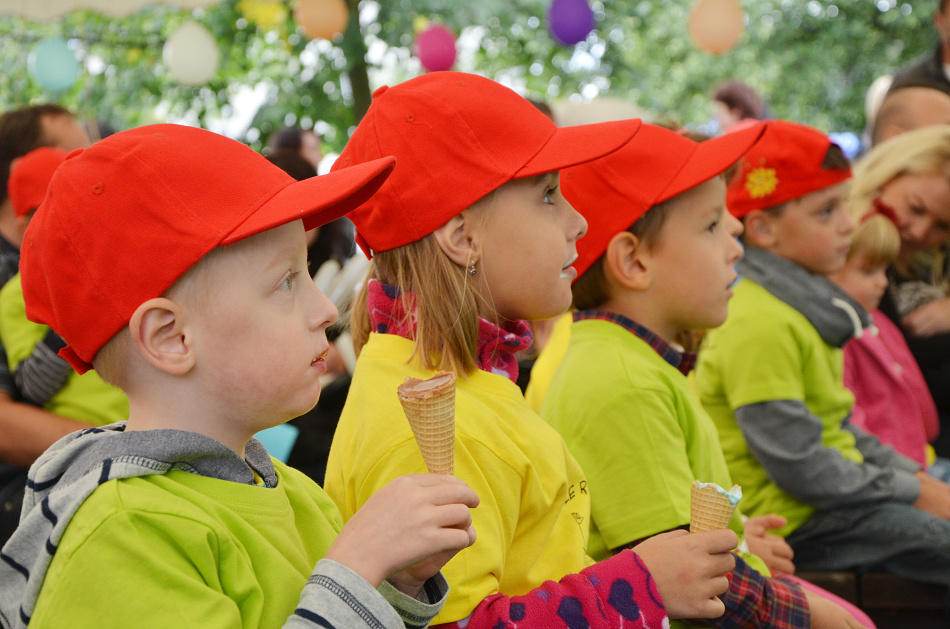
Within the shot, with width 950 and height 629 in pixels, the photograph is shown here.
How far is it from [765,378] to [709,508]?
1.32 m

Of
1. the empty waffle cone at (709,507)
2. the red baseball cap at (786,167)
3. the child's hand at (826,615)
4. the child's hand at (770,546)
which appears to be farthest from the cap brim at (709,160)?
the child's hand at (826,615)

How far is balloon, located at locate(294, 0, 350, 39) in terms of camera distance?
23.1 feet

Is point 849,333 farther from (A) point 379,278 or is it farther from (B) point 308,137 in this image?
(B) point 308,137

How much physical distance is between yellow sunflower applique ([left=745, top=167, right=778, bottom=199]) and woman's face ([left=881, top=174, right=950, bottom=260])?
1244 mm

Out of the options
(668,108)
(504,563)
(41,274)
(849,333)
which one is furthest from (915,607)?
(668,108)

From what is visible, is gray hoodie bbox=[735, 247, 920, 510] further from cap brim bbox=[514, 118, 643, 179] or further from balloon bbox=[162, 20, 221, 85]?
balloon bbox=[162, 20, 221, 85]

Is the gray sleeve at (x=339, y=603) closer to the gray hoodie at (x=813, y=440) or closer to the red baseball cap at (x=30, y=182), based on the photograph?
the gray hoodie at (x=813, y=440)

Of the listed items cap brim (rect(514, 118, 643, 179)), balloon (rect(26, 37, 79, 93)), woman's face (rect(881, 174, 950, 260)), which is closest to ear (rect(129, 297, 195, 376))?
cap brim (rect(514, 118, 643, 179))

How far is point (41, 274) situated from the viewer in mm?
1427

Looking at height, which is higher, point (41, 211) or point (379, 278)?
point (41, 211)

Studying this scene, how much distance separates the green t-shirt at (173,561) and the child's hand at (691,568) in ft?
2.56

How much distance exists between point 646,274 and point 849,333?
1.21m

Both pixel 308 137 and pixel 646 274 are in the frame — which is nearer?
pixel 646 274

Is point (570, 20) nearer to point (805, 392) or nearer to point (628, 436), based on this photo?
point (805, 392)
